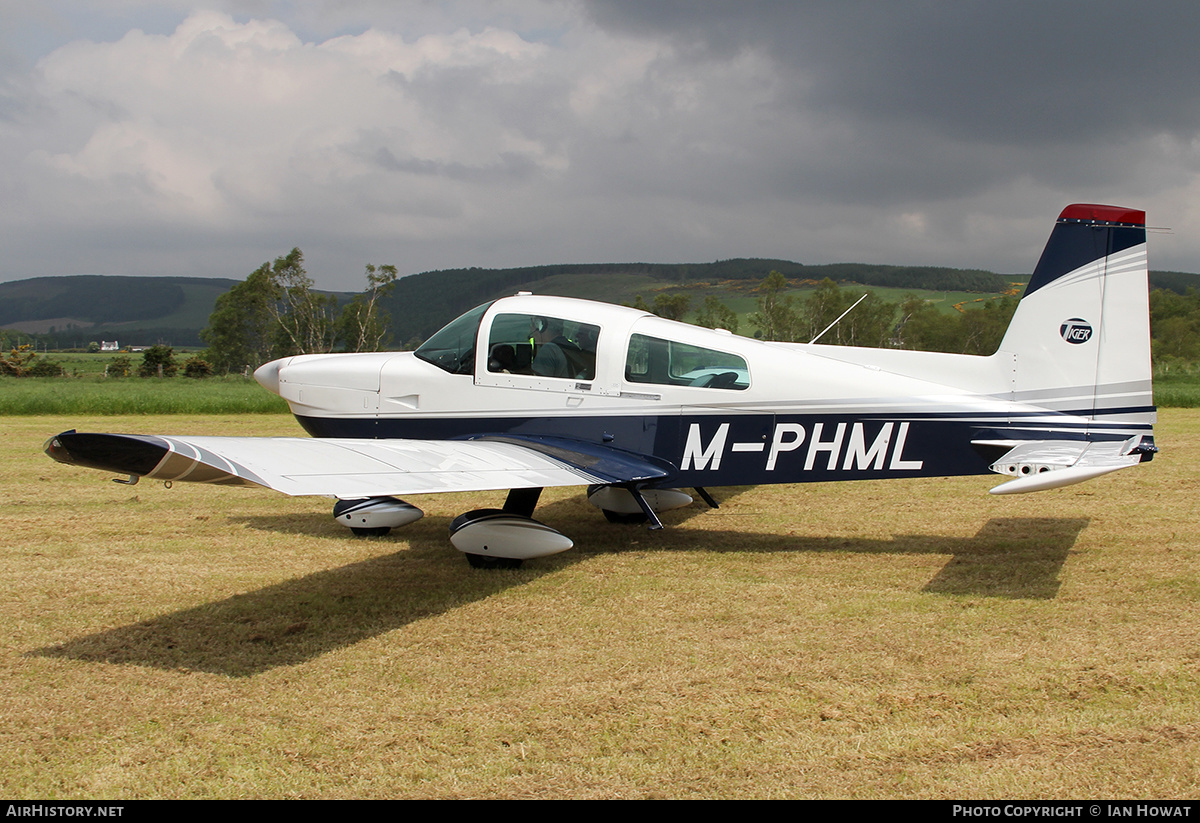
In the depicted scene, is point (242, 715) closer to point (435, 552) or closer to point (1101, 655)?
point (435, 552)

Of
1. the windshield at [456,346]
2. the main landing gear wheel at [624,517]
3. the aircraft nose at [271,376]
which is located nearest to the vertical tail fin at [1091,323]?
the main landing gear wheel at [624,517]

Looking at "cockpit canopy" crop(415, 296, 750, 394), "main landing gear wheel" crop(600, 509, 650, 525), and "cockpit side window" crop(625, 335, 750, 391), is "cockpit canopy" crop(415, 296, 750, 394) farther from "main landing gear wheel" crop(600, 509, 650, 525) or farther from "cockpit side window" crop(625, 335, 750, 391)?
"main landing gear wheel" crop(600, 509, 650, 525)

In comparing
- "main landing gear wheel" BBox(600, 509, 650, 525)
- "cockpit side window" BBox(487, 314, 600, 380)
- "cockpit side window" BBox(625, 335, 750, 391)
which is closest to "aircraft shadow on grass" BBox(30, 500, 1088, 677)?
"main landing gear wheel" BBox(600, 509, 650, 525)

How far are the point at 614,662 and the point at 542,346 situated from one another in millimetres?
3026

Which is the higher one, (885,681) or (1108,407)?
(1108,407)

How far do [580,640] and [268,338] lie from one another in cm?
8057

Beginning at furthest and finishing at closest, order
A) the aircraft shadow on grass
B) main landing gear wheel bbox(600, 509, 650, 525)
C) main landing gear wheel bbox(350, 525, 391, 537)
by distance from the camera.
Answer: main landing gear wheel bbox(600, 509, 650, 525) → main landing gear wheel bbox(350, 525, 391, 537) → the aircraft shadow on grass

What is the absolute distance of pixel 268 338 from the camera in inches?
3061

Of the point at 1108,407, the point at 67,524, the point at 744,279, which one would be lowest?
the point at 67,524

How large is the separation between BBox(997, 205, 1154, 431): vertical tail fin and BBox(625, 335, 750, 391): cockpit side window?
6.21ft

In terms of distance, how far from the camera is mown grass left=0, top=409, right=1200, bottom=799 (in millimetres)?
2891

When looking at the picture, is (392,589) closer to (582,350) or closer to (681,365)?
(582,350)
